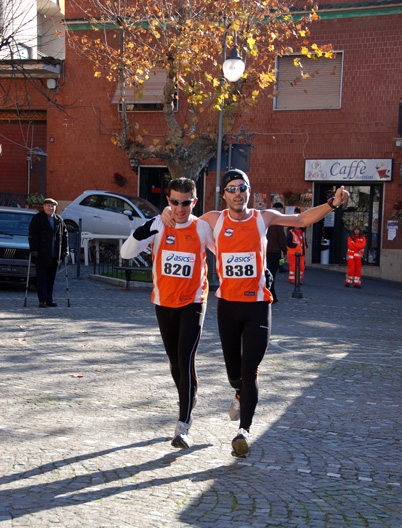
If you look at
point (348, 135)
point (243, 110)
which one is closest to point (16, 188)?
point (348, 135)

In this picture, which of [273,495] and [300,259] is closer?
[273,495]

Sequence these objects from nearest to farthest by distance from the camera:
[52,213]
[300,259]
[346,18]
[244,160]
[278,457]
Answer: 1. [278,457]
2. [52,213]
3. [244,160]
4. [300,259]
5. [346,18]

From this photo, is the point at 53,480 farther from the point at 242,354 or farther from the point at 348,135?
the point at 348,135

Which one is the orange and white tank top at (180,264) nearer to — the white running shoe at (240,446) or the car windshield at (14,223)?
the white running shoe at (240,446)

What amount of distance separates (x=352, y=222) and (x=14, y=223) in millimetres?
13641

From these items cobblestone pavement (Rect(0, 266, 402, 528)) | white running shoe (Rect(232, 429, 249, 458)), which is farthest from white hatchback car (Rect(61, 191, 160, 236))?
white running shoe (Rect(232, 429, 249, 458))

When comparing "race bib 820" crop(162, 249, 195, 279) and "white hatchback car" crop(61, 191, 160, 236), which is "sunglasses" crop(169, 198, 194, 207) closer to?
"race bib 820" crop(162, 249, 195, 279)

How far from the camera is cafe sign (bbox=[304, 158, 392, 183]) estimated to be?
2747 cm

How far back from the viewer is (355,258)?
22359 millimetres

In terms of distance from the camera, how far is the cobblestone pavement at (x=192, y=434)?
4828 millimetres

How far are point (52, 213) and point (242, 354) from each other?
9310 millimetres

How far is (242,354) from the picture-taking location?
6.18 meters

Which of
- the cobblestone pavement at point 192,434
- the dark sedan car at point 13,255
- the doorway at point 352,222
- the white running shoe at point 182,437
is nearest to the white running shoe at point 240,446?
the cobblestone pavement at point 192,434

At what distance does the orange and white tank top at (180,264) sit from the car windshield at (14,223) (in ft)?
37.7
